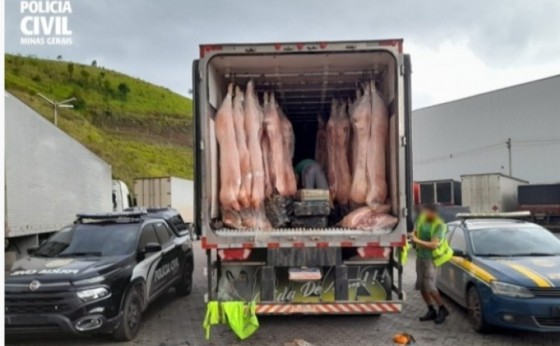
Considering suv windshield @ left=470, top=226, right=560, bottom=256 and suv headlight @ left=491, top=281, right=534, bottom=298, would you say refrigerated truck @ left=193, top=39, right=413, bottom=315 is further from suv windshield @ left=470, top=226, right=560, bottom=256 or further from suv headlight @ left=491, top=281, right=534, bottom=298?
suv windshield @ left=470, top=226, right=560, bottom=256

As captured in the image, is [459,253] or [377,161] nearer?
[377,161]

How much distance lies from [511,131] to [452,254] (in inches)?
1255

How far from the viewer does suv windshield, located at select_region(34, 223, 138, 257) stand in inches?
262

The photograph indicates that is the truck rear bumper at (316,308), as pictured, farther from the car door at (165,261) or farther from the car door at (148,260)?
the car door at (165,261)

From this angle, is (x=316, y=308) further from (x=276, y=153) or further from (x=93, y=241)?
(x=93, y=241)

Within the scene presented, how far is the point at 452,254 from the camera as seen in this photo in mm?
6777

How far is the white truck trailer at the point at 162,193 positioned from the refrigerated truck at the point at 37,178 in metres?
8.61

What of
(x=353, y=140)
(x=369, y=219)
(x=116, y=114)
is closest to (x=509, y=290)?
(x=369, y=219)

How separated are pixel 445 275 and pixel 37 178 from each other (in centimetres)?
887

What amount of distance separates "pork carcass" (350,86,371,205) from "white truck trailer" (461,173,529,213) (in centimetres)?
1725

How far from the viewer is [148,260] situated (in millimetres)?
6859

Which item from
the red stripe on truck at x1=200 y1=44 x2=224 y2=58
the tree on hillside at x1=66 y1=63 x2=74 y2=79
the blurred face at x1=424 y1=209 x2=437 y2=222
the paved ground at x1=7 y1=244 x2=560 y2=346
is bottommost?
the paved ground at x1=7 y1=244 x2=560 y2=346

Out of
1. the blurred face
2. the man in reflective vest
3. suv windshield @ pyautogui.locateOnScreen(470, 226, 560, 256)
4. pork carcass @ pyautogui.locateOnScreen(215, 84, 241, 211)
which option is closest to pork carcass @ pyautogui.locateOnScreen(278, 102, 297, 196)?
pork carcass @ pyautogui.locateOnScreen(215, 84, 241, 211)

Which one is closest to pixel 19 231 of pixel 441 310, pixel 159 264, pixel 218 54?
pixel 159 264
